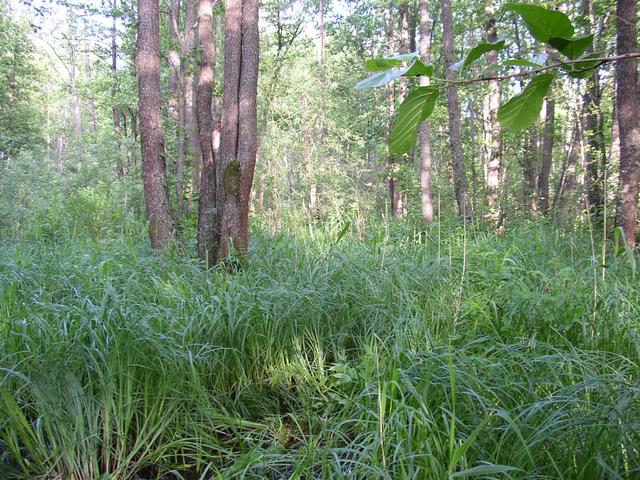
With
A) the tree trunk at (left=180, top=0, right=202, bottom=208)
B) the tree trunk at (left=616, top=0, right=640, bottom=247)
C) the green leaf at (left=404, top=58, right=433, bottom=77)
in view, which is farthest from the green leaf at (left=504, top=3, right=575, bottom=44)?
the tree trunk at (left=180, top=0, right=202, bottom=208)

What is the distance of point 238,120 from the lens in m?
5.00

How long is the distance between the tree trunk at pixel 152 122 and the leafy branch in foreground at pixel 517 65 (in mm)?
5349

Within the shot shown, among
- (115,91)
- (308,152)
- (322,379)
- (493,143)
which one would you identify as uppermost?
(115,91)

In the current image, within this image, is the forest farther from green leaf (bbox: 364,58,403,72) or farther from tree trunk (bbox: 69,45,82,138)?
tree trunk (bbox: 69,45,82,138)

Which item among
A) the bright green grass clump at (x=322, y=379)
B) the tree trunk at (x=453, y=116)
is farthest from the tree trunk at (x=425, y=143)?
the bright green grass clump at (x=322, y=379)

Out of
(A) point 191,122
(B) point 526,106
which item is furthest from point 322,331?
(A) point 191,122

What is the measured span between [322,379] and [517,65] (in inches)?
107

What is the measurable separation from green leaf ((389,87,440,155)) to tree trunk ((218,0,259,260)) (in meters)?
4.38

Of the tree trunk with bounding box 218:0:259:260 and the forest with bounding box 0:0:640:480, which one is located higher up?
the tree trunk with bounding box 218:0:259:260

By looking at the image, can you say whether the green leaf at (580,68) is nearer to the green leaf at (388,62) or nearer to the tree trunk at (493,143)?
the green leaf at (388,62)

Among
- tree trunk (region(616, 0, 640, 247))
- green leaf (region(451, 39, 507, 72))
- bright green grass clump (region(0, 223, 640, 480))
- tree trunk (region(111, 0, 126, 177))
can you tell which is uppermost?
tree trunk (region(111, 0, 126, 177))

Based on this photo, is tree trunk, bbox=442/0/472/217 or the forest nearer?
the forest

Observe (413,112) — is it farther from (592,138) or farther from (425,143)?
(425,143)

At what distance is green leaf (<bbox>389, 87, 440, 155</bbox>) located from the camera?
2.08 feet
